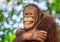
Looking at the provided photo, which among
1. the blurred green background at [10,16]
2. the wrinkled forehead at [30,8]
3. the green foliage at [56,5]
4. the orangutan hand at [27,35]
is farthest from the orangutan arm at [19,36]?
the blurred green background at [10,16]

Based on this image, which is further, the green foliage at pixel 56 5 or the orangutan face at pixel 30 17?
the green foliage at pixel 56 5

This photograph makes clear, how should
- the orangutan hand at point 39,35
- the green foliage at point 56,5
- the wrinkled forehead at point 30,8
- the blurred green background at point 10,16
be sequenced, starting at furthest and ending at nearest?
the blurred green background at point 10,16, the green foliage at point 56,5, the wrinkled forehead at point 30,8, the orangutan hand at point 39,35

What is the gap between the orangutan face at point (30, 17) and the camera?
111 inches

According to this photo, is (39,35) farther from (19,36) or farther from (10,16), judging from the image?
(10,16)

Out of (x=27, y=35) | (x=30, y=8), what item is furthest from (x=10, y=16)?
(x=27, y=35)

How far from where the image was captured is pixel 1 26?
195 inches

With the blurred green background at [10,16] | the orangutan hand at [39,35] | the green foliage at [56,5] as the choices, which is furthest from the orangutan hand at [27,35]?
the blurred green background at [10,16]

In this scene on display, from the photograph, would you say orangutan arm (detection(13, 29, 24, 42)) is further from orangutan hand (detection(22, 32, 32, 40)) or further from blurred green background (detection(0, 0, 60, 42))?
blurred green background (detection(0, 0, 60, 42))

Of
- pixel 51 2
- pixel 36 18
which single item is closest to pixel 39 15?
pixel 36 18

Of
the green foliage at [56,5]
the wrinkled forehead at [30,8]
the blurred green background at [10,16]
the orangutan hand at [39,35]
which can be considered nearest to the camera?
the orangutan hand at [39,35]

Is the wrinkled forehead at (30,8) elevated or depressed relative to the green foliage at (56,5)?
elevated

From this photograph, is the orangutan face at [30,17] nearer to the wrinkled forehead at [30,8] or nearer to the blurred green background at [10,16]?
the wrinkled forehead at [30,8]

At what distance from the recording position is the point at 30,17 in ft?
9.36

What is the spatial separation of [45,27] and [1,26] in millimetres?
2168
